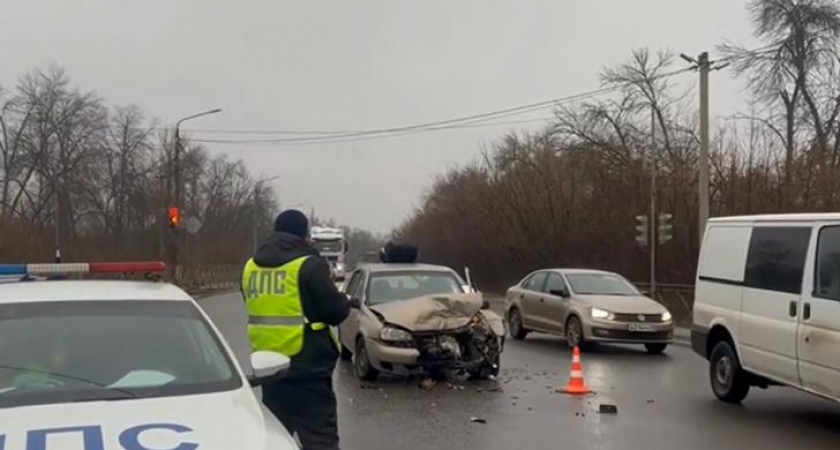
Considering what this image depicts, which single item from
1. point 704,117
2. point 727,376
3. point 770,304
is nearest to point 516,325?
point 704,117

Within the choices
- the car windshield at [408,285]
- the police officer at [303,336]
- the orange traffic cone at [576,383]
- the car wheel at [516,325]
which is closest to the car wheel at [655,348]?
the car wheel at [516,325]

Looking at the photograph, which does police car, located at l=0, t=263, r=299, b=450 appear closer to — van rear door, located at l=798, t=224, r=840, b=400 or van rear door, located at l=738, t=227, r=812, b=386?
van rear door, located at l=798, t=224, r=840, b=400

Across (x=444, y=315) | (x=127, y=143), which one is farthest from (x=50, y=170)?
(x=444, y=315)

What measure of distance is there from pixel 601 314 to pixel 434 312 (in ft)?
17.4

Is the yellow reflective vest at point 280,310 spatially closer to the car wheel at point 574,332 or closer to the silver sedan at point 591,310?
the silver sedan at point 591,310

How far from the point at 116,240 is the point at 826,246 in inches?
2381

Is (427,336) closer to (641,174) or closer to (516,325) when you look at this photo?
(516,325)

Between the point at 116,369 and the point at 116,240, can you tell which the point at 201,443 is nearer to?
Result: the point at 116,369

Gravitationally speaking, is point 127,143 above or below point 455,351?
above

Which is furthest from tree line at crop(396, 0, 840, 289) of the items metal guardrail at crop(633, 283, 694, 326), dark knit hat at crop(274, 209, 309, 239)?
dark knit hat at crop(274, 209, 309, 239)

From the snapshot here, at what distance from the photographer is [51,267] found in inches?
281

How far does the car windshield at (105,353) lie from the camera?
14.8 feet

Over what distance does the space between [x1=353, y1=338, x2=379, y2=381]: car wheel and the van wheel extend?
4351mm

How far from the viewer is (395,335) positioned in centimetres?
1166
